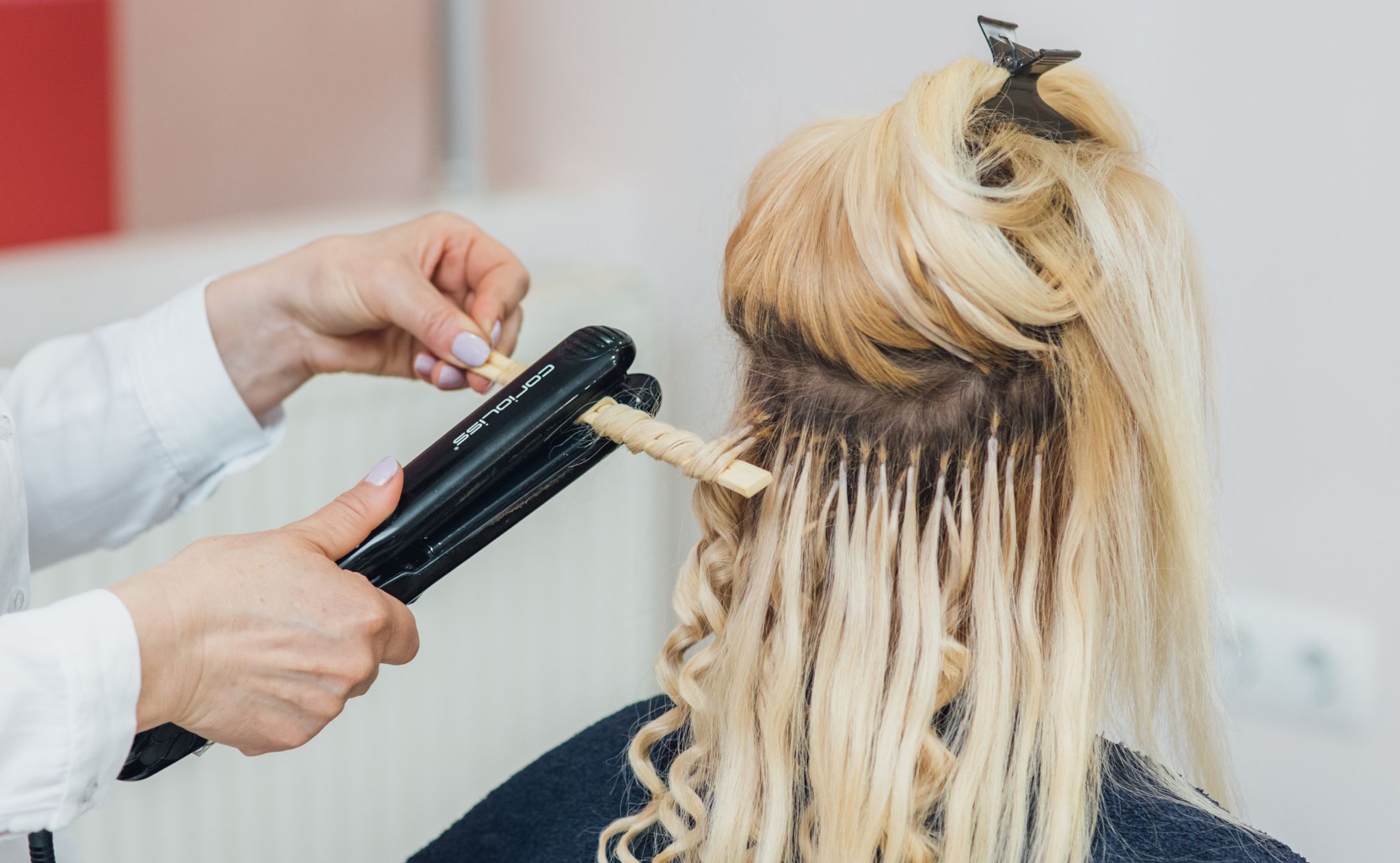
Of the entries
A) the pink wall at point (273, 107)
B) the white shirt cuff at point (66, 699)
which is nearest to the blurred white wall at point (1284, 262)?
the white shirt cuff at point (66, 699)

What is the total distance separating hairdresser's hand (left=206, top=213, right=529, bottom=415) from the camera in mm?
972

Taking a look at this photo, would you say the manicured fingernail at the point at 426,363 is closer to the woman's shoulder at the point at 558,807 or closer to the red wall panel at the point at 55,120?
the woman's shoulder at the point at 558,807

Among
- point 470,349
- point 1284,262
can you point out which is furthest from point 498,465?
point 1284,262

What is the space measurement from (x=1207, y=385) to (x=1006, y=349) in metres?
0.23

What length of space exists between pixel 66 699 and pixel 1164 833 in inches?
25.2

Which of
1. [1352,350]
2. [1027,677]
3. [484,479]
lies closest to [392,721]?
[484,479]

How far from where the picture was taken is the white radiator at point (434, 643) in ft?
4.48

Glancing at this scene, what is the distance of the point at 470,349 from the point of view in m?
0.93

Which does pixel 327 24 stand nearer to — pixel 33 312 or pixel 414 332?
pixel 33 312

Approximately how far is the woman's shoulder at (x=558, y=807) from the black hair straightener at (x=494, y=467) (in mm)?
251

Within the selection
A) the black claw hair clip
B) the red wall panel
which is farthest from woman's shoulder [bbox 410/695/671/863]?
the red wall panel

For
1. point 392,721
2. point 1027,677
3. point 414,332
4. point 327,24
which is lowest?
point 392,721

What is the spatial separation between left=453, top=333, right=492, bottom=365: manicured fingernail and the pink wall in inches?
37.5

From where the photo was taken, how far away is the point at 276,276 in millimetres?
1013
